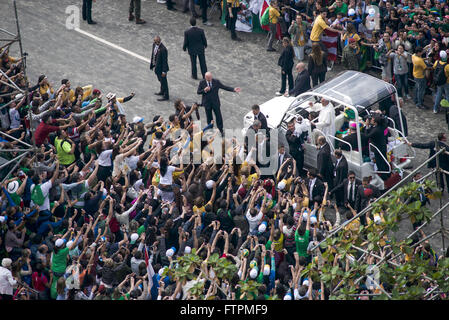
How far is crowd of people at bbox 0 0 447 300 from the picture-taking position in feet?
42.3

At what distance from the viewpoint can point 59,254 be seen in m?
13.2

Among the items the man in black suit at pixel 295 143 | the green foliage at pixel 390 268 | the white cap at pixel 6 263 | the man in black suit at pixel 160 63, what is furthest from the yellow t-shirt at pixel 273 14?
the green foliage at pixel 390 268

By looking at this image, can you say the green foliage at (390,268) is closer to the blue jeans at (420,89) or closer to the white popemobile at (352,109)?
the white popemobile at (352,109)

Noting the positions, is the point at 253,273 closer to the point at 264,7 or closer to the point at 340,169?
the point at 340,169

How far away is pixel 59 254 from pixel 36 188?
1.69 m

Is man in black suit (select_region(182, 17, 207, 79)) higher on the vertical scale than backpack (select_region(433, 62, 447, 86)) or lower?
lower

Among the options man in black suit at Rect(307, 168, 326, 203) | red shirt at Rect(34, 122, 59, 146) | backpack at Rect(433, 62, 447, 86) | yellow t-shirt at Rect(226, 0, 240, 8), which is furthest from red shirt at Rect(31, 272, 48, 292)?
yellow t-shirt at Rect(226, 0, 240, 8)

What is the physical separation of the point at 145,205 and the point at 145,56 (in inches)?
338

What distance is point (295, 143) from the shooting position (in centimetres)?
1709

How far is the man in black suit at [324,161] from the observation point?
54.0 feet

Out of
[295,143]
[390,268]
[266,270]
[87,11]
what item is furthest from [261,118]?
[390,268]

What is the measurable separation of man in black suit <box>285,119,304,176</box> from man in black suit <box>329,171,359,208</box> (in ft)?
3.98

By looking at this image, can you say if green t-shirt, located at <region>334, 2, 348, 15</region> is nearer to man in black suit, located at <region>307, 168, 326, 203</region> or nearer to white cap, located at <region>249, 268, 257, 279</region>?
man in black suit, located at <region>307, 168, 326, 203</region>

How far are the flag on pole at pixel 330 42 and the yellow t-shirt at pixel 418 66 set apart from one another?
2.61 m
